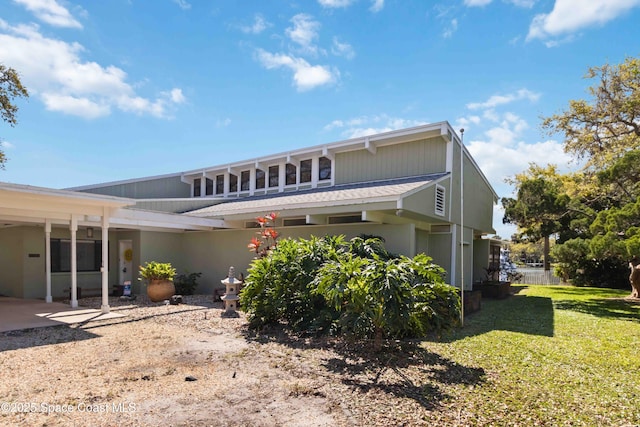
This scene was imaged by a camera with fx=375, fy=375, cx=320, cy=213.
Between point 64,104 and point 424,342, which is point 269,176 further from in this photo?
point 424,342

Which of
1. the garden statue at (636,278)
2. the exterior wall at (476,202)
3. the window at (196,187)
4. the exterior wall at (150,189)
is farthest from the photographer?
the window at (196,187)

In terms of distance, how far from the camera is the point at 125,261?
44.5ft

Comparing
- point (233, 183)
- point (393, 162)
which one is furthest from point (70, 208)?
point (393, 162)

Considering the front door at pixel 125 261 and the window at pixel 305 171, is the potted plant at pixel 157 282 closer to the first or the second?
the front door at pixel 125 261

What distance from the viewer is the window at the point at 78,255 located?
12.6 metres

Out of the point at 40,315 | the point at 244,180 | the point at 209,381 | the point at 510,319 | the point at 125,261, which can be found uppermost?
the point at 244,180

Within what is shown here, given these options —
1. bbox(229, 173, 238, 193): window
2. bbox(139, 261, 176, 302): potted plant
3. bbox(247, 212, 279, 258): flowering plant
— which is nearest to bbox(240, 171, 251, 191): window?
bbox(229, 173, 238, 193): window

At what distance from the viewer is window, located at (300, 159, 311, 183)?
14842 millimetres

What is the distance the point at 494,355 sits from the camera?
605 centimetres

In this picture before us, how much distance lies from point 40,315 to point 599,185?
55.3 ft

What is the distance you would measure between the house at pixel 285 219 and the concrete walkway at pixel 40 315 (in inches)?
20.1

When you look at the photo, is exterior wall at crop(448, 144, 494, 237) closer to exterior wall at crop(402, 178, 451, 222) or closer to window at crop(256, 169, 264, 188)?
exterior wall at crop(402, 178, 451, 222)

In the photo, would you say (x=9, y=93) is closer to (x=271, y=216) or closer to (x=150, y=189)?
(x=150, y=189)

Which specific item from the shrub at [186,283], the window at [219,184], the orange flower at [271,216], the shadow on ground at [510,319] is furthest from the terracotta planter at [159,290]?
the shadow on ground at [510,319]
